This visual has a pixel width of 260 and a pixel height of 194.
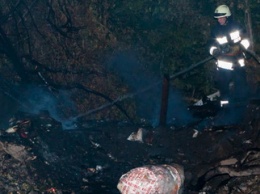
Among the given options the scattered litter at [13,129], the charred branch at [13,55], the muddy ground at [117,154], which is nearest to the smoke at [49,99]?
the charred branch at [13,55]

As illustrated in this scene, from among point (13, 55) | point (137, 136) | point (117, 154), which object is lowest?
point (117, 154)

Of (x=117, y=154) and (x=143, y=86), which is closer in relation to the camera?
(x=117, y=154)

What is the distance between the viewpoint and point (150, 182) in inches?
196

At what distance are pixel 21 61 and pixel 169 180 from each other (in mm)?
5996

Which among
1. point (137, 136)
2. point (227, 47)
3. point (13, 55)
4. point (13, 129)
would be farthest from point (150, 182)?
point (13, 55)

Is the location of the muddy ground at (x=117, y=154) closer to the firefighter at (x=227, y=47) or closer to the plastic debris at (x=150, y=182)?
the plastic debris at (x=150, y=182)

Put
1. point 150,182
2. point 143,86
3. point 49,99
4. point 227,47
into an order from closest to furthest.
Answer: point 150,182
point 227,47
point 143,86
point 49,99

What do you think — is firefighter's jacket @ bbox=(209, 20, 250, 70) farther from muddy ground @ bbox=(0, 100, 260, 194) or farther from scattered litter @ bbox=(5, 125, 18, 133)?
scattered litter @ bbox=(5, 125, 18, 133)

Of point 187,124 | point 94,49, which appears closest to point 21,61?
point 94,49

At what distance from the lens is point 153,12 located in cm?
905

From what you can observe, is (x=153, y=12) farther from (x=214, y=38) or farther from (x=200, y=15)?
(x=214, y=38)

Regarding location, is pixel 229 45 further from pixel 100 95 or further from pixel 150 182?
pixel 150 182

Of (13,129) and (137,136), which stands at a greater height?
(13,129)

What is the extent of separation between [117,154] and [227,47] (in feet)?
11.4
